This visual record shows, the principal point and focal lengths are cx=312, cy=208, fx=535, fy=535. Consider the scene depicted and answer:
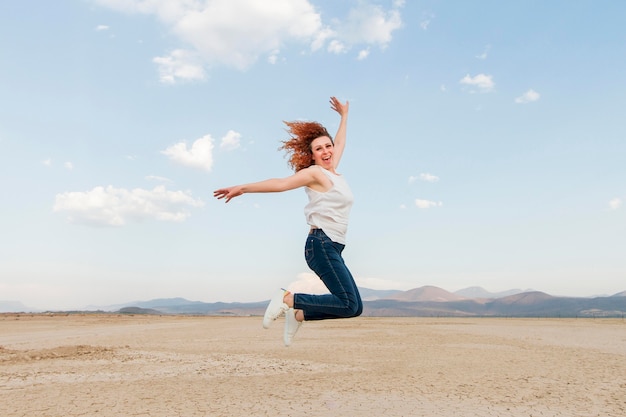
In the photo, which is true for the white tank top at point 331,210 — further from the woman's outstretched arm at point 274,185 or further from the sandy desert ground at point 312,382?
the sandy desert ground at point 312,382

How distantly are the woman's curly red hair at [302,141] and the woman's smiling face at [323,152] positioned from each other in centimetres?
15

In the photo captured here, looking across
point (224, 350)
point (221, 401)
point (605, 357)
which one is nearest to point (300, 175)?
point (221, 401)

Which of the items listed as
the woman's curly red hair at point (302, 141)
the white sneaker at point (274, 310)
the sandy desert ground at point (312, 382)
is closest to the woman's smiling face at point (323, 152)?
the woman's curly red hair at point (302, 141)

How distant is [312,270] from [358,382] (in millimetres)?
4944

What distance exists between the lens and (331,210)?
4.37 m

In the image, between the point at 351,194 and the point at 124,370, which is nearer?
the point at 351,194

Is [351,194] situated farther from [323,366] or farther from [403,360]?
[403,360]

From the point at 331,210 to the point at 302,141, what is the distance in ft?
2.85

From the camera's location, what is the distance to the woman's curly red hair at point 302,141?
4.88 m

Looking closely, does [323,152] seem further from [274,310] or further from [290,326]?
[290,326]

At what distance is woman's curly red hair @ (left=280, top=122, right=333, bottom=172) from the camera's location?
4.88 m

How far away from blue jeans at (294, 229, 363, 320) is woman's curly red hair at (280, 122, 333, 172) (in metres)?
0.82

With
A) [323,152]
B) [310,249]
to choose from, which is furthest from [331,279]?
[323,152]

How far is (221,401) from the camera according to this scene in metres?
7.21
